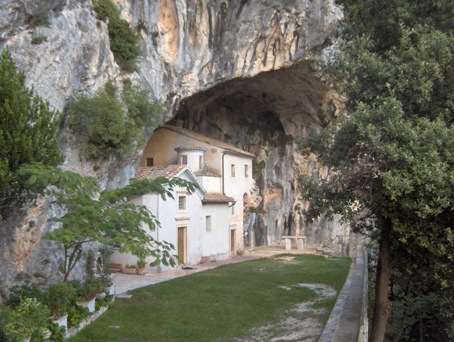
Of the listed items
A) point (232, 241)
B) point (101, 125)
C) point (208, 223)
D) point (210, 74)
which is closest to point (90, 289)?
point (101, 125)

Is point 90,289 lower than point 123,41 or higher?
lower

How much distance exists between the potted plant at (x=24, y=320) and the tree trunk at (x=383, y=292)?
287 inches

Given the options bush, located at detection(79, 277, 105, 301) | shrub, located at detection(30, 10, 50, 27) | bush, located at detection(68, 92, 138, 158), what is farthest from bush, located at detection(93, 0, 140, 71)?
bush, located at detection(79, 277, 105, 301)

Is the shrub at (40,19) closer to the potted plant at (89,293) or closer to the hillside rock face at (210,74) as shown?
the hillside rock face at (210,74)

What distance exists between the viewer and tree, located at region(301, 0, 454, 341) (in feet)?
30.2

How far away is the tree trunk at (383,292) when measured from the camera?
1087 centimetres

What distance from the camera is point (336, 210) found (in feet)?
34.9

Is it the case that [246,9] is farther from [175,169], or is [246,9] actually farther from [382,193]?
[382,193]

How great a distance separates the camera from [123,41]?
2012cm

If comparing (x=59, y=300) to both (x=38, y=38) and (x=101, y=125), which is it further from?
(x=38, y=38)

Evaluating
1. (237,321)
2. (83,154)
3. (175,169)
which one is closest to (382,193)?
(237,321)

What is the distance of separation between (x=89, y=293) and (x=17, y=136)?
5355 millimetres

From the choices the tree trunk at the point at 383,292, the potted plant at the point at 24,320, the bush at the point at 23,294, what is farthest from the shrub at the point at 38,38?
the tree trunk at the point at 383,292

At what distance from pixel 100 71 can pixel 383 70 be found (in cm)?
1105
